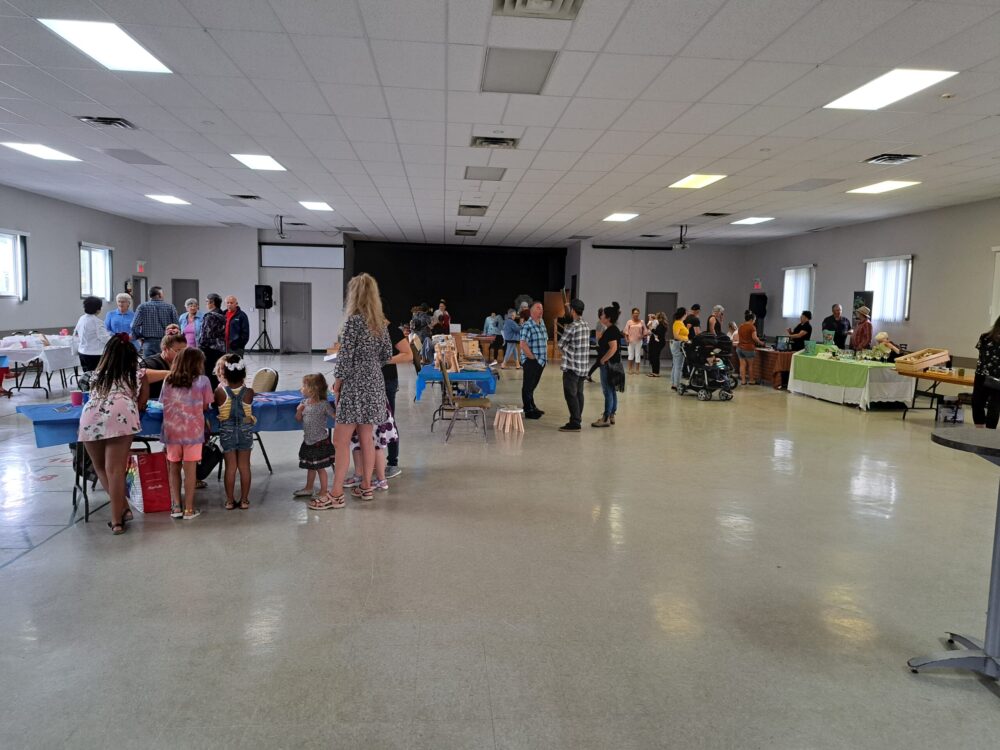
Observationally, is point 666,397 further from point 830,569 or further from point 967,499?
point 830,569

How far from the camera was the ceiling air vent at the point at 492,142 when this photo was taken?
7.30m

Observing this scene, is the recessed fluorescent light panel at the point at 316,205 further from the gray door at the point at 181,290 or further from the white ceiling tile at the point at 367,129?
the gray door at the point at 181,290

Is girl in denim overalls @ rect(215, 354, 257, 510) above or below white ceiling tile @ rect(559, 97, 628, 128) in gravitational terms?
below

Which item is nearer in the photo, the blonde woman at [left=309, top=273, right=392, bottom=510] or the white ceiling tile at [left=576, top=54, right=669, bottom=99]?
the blonde woman at [left=309, top=273, right=392, bottom=510]

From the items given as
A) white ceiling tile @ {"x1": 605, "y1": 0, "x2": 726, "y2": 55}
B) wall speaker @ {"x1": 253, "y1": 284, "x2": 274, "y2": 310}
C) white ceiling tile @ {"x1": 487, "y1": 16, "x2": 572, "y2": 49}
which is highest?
white ceiling tile @ {"x1": 487, "y1": 16, "x2": 572, "y2": 49}

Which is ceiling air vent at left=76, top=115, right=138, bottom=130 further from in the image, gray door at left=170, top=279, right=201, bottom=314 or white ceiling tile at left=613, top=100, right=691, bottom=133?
gray door at left=170, top=279, right=201, bottom=314

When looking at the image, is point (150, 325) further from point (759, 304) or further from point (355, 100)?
point (759, 304)

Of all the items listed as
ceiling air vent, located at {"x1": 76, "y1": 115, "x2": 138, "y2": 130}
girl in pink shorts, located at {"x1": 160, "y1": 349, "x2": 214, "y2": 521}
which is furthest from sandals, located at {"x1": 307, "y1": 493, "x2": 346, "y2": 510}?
ceiling air vent, located at {"x1": 76, "y1": 115, "x2": 138, "y2": 130}

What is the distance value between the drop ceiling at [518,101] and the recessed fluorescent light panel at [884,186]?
0.35 metres

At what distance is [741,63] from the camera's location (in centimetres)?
486

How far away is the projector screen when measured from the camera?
18.1m

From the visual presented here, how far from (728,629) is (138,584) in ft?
9.80

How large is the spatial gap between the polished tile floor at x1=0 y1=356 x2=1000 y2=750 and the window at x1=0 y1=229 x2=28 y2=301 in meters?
7.85

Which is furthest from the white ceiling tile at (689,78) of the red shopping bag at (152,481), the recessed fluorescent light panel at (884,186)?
the recessed fluorescent light panel at (884,186)
